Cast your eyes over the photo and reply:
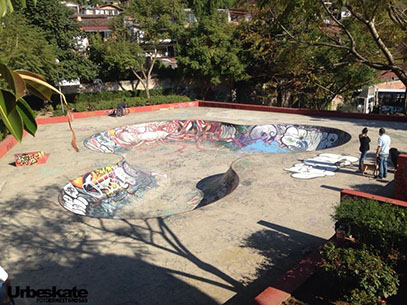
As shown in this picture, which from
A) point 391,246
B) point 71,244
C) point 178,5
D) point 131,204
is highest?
point 178,5

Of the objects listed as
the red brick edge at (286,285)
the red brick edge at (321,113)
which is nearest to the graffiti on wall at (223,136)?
the red brick edge at (321,113)

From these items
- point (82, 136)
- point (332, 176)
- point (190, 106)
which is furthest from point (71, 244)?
point (190, 106)

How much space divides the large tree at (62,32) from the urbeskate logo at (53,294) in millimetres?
25109

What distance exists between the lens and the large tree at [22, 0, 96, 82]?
27.7 metres

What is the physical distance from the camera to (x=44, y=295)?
20.9 feet

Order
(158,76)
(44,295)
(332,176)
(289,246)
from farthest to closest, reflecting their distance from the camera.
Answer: (158,76) < (332,176) < (289,246) < (44,295)

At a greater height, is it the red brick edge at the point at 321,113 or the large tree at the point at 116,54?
the large tree at the point at 116,54

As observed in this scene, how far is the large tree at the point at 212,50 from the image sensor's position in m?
32.9

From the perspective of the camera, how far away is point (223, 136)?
919 inches

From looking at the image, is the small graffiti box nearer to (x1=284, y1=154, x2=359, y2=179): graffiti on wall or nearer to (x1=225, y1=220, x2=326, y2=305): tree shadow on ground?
(x1=284, y1=154, x2=359, y2=179): graffiti on wall

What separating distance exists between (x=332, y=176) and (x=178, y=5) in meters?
25.9

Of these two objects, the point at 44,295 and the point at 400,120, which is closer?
the point at 44,295

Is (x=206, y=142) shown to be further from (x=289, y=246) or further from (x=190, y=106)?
(x=289, y=246)

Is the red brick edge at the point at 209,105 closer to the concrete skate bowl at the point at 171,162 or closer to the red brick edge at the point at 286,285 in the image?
the concrete skate bowl at the point at 171,162
